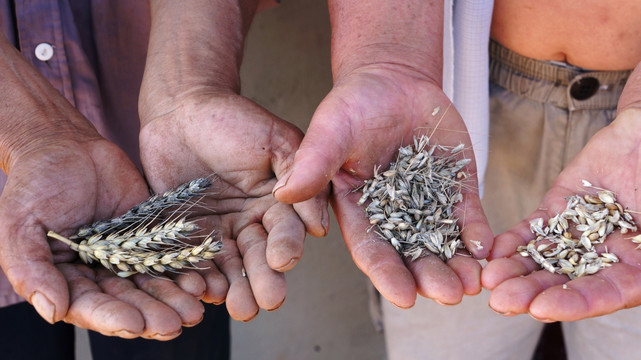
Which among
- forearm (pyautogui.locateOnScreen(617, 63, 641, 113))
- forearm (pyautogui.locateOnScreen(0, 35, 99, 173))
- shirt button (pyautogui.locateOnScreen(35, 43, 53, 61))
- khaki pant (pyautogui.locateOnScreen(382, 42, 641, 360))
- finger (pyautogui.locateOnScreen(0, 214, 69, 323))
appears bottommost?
khaki pant (pyautogui.locateOnScreen(382, 42, 641, 360))

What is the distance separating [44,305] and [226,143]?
2.67 ft

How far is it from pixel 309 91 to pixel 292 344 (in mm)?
1760

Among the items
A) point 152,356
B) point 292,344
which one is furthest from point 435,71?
point 292,344

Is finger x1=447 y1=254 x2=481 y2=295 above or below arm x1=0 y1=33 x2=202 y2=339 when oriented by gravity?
below

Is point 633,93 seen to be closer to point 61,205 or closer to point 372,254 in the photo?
point 372,254

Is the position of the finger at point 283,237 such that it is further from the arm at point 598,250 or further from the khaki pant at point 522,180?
the khaki pant at point 522,180

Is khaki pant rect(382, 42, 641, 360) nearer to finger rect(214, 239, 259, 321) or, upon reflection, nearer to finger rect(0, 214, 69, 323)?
finger rect(214, 239, 259, 321)

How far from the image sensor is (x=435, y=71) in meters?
2.42

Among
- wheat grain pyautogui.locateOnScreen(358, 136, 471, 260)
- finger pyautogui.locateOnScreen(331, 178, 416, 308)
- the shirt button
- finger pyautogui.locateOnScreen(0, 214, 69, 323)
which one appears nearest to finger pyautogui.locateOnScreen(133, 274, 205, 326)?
finger pyautogui.locateOnScreen(0, 214, 69, 323)

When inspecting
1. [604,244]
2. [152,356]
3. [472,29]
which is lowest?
[152,356]

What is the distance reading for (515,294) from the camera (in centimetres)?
181

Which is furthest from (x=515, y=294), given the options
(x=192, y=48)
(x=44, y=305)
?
(x=192, y=48)

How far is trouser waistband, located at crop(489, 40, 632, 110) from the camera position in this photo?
2461mm

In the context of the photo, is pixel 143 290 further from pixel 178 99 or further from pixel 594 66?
pixel 594 66
